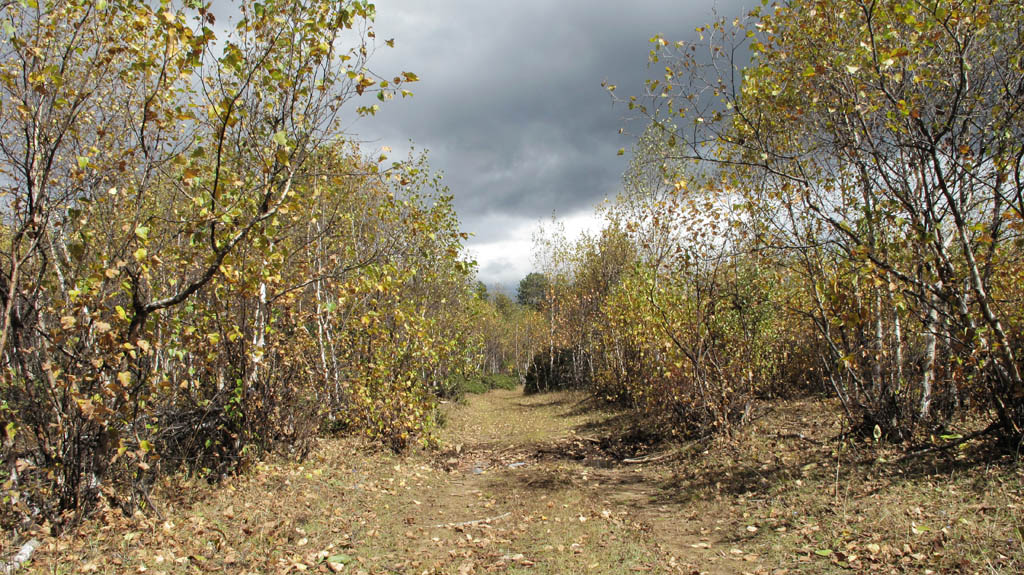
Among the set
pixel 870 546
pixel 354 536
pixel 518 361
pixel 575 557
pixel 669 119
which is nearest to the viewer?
pixel 870 546

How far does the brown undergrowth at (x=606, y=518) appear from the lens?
459 centimetres

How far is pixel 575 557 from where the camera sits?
17.0ft

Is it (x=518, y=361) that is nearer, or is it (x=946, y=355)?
(x=946, y=355)

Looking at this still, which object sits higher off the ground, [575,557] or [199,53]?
[199,53]

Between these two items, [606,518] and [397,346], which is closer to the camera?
[606,518]

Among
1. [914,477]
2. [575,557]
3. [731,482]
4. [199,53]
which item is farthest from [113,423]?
[914,477]

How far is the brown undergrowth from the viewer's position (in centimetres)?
459

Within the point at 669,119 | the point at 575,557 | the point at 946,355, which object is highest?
Result: the point at 669,119

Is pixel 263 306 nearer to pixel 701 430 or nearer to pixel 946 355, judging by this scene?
pixel 701 430

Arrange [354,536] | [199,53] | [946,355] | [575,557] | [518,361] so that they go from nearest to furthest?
[199,53] < [575,557] < [354,536] < [946,355] < [518,361]

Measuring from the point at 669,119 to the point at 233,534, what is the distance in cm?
644

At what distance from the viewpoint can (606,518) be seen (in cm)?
644

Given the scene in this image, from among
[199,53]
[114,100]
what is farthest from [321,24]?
[114,100]

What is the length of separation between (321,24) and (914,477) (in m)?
7.63
